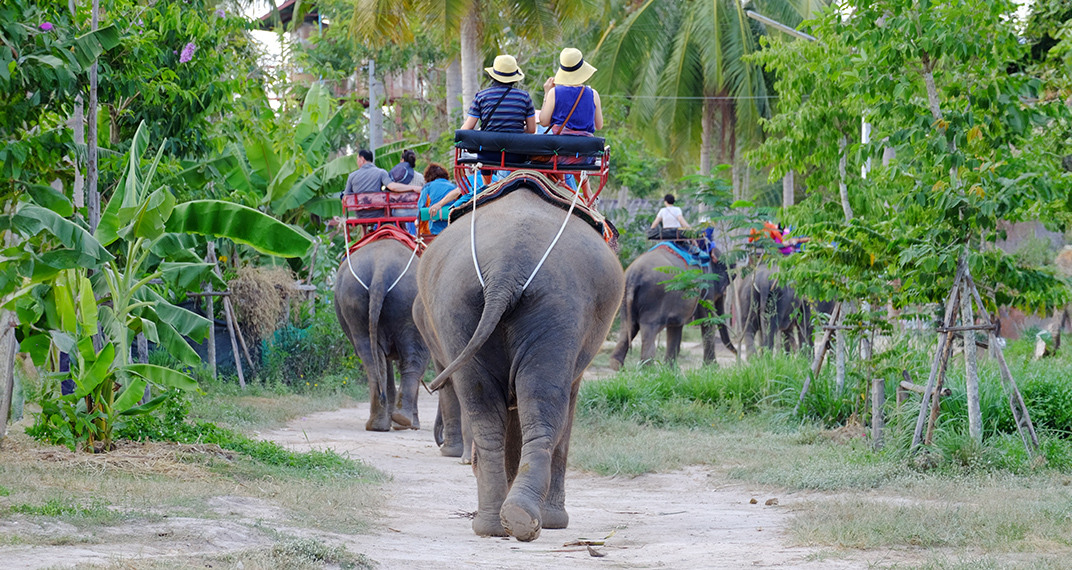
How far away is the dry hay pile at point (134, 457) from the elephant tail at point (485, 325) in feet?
9.10

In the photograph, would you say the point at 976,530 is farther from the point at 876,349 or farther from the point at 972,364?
the point at 876,349

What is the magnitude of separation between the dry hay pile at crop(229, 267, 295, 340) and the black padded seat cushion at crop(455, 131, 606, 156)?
30.1 feet

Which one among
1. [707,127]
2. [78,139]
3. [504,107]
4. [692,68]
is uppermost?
[692,68]

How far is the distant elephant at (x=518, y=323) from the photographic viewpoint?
549 centimetres

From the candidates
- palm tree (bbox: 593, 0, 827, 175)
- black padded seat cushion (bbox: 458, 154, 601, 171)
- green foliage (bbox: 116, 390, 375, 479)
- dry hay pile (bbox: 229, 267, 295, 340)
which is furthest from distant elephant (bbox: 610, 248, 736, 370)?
palm tree (bbox: 593, 0, 827, 175)

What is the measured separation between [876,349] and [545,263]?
7.22 meters

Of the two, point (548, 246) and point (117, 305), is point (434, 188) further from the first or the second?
point (548, 246)

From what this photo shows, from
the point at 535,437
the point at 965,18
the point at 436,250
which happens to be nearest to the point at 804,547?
the point at 535,437

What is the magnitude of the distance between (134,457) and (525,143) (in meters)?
3.51

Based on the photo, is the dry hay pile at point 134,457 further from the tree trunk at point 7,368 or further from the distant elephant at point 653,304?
the distant elephant at point 653,304

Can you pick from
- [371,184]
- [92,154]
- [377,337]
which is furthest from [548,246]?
[371,184]

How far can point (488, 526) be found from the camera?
5.97 meters

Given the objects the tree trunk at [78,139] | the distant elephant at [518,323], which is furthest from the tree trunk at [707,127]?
the distant elephant at [518,323]

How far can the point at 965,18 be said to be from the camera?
313 inches
